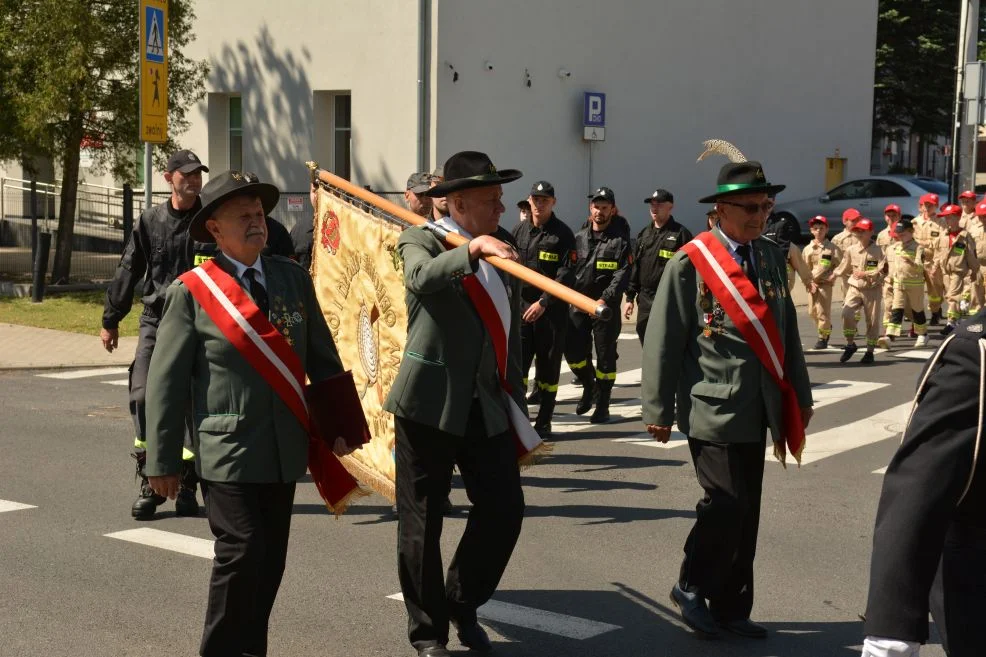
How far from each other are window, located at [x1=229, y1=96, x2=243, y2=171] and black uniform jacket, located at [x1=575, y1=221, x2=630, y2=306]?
51.8 feet

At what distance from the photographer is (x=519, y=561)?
6.82 metres

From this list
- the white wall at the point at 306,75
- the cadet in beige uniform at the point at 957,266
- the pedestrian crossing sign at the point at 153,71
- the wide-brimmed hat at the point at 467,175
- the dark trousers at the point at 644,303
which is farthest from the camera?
the white wall at the point at 306,75

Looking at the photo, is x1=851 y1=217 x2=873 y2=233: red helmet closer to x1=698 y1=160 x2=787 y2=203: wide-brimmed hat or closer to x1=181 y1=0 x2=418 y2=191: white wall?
x1=181 y1=0 x2=418 y2=191: white wall

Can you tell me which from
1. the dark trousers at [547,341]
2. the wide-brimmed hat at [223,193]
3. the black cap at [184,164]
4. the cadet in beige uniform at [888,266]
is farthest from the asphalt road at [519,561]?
the cadet in beige uniform at [888,266]

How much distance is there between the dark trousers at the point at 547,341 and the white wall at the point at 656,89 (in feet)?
41.0

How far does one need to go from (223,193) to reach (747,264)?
2272 mm

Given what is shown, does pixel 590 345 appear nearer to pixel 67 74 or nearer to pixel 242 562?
pixel 242 562

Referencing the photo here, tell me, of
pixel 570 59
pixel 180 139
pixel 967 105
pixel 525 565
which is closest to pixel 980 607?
pixel 525 565

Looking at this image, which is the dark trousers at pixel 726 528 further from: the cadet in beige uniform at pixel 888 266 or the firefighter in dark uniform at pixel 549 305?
the cadet in beige uniform at pixel 888 266

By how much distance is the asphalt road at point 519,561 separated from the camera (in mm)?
5570

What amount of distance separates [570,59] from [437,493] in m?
20.8

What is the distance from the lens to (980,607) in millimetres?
3113

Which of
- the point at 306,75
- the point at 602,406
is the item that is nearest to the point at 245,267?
the point at 602,406

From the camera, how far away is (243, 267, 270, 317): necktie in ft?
15.5
